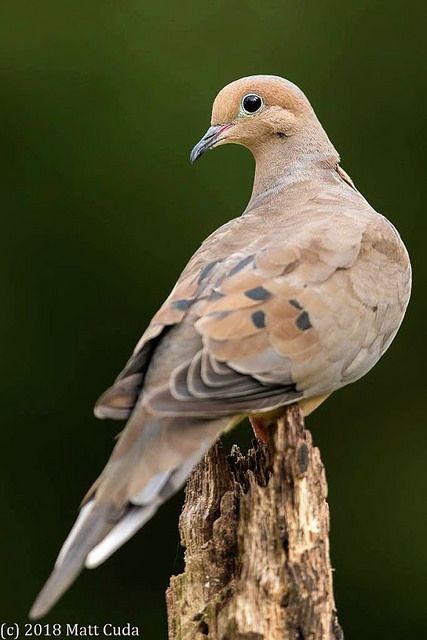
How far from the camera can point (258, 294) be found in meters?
3.50

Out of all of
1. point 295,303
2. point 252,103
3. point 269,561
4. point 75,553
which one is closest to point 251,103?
point 252,103

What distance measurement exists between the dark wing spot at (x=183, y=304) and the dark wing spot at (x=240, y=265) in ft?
0.47

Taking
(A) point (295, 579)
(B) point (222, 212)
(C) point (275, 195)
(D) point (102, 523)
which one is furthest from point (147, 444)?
(B) point (222, 212)

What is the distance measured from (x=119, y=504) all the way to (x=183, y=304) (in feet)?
2.16

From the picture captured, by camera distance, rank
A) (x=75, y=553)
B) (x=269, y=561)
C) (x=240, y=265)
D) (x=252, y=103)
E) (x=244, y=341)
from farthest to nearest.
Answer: (x=252, y=103) < (x=240, y=265) < (x=244, y=341) < (x=269, y=561) < (x=75, y=553)

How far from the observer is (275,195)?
4477 millimetres

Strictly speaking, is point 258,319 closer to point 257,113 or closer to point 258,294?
point 258,294

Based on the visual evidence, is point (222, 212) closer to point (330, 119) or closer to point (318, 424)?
point (330, 119)

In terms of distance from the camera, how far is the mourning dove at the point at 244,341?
10.3ft

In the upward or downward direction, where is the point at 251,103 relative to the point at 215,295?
upward

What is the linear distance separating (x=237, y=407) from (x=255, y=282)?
1.34 ft

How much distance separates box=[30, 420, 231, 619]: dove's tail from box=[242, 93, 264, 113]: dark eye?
Answer: 1.68 meters

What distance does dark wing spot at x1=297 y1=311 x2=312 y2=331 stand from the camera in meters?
3.52

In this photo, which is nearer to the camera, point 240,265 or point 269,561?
point 269,561
